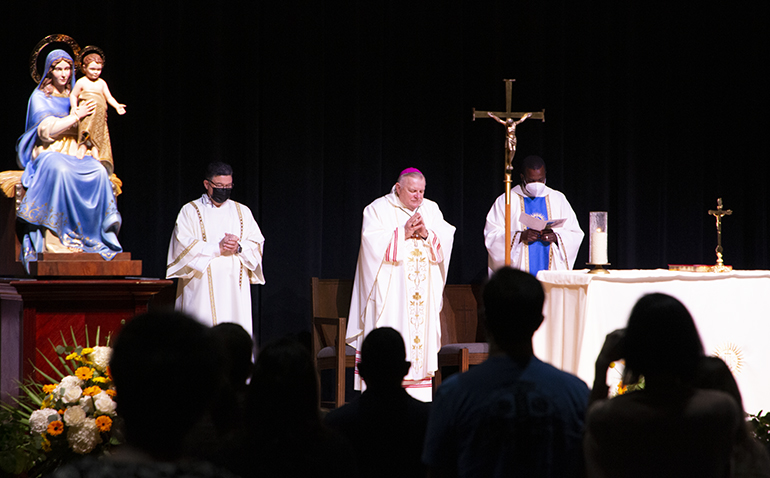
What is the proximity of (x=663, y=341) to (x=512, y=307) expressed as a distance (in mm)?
325

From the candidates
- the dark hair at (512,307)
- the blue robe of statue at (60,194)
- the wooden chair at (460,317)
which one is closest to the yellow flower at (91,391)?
the dark hair at (512,307)

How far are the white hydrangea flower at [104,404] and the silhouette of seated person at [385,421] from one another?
925mm

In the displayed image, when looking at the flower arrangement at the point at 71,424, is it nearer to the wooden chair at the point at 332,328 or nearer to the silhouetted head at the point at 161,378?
the silhouetted head at the point at 161,378

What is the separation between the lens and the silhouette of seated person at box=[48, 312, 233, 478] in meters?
1.25

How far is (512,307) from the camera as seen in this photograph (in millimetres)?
1852

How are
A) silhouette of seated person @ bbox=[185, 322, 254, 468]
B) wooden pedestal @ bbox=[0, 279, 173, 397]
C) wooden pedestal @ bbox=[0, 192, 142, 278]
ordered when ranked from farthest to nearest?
wooden pedestal @ bbox=[0, 192, 142, 278] → wooden pedestal @ bbox=[0, 279, 173, 397] → silhouette of seated person @ bbox=[185, 322, 254, 468]

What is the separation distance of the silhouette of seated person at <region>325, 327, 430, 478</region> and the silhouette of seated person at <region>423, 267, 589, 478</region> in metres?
0.22

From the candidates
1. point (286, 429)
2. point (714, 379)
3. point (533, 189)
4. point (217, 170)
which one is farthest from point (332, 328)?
point (286, 429)

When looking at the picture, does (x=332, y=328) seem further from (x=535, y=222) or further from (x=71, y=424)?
(x=71, y=424)

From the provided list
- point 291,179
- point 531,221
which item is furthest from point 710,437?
point 291,179

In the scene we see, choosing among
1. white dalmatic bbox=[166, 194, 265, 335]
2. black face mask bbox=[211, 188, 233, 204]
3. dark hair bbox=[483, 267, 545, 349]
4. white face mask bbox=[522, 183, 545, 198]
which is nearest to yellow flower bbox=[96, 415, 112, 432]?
dark hair bbox=[483, 267, 545, 349]

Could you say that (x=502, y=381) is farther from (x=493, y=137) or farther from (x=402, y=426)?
(x=493, y=137)

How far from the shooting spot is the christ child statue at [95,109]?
15.8 ft

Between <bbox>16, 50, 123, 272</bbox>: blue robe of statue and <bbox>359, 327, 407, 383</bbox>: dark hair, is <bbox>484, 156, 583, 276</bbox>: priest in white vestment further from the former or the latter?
A: <bbox>359, 327, 407, 383</bbox>: dark hair
